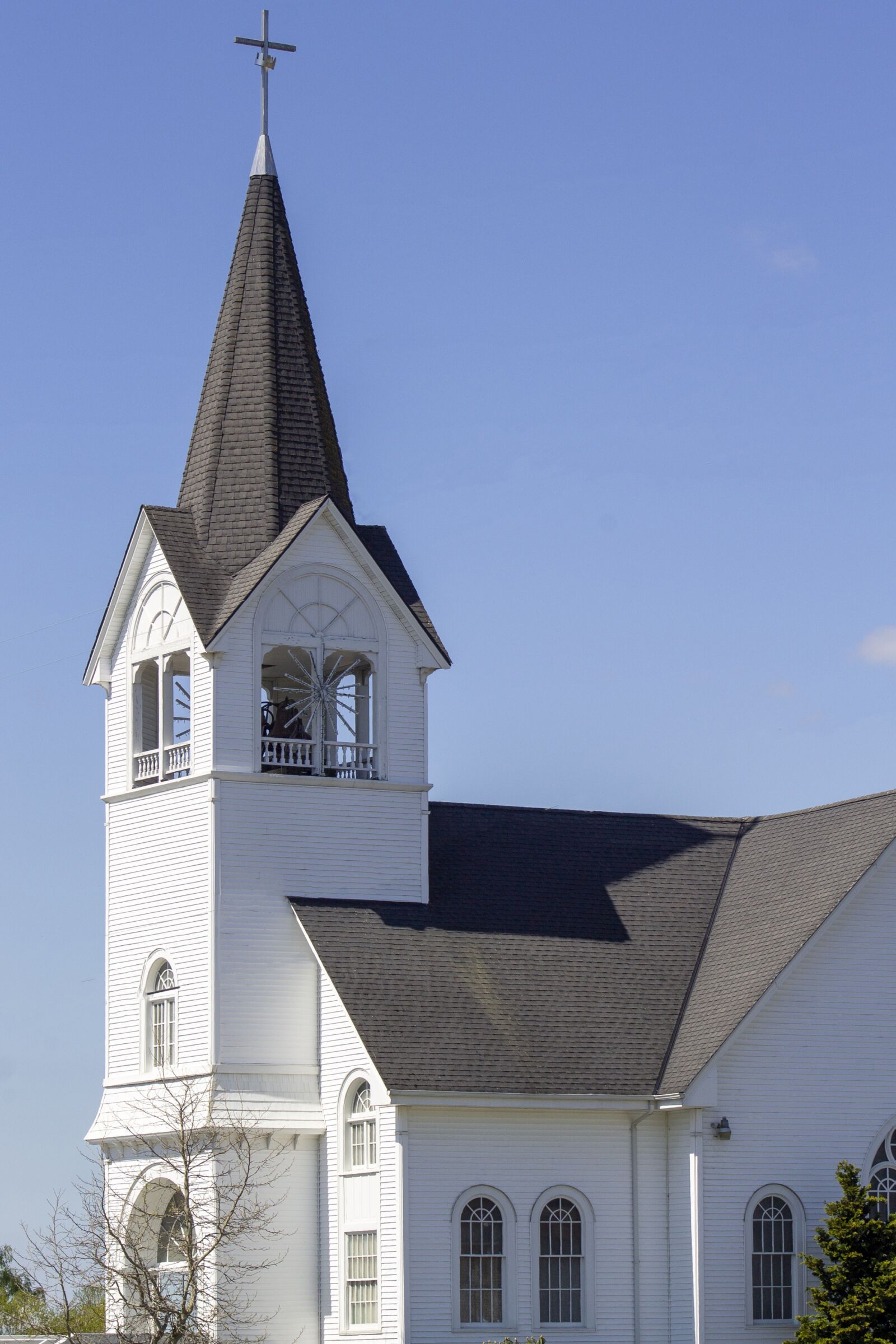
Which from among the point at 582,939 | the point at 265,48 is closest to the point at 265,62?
the point at 265,48

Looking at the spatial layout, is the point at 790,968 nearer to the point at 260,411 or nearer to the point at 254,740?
the point at 254,740

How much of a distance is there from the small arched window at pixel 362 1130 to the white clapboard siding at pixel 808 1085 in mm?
5212

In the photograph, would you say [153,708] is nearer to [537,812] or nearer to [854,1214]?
[537,812]

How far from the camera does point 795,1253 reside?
3578cm

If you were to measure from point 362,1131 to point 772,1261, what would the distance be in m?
6.78

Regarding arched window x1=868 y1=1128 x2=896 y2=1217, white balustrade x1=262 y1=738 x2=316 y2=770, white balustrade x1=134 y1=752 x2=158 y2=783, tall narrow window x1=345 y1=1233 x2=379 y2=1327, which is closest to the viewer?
tall narrow window x1=345 y1=1233 x2=379 y2=1327

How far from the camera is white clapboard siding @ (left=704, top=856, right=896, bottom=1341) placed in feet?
117

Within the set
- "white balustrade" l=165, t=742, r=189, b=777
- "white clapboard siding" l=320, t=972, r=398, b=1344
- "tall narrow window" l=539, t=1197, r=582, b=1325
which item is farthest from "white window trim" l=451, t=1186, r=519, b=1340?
"white balustrade" l=165, t=742, r=189, b=777

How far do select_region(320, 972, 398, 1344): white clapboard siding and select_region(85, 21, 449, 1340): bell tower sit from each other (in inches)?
11.2

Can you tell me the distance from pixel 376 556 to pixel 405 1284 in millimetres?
12714

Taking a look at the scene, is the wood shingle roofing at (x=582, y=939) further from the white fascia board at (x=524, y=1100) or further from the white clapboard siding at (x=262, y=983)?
the white clapboard siding at (x=262, y=983)

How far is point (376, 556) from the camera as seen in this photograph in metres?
40.0

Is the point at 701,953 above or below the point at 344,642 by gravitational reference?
below

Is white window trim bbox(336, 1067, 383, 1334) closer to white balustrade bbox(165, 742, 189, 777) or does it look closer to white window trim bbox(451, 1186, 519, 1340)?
white window trim bbox(451, 1186, 519, 1340)
